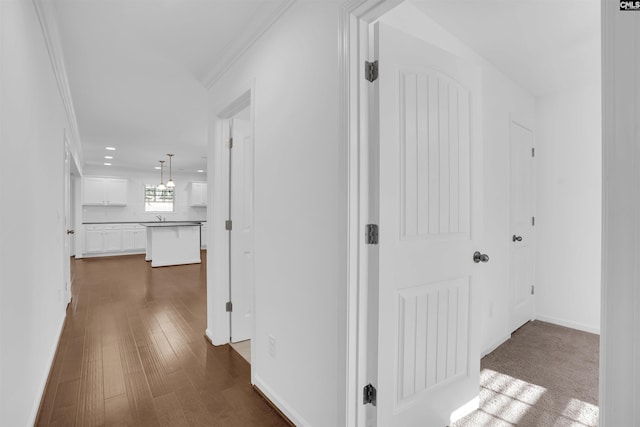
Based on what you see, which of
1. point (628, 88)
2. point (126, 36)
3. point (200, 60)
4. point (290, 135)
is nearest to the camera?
point (628, 88)

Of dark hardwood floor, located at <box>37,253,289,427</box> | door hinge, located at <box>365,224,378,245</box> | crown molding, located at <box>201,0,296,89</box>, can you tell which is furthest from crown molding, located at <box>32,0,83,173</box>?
dark hardwood floor, located at <box>37,253,289,427</box>

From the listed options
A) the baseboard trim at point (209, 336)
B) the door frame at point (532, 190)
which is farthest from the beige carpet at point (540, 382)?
the baseboard trim at point (209, 336)

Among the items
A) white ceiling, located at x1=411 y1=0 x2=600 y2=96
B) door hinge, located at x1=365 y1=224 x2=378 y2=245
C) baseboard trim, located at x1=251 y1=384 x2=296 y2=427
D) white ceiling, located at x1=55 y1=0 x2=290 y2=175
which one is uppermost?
white ceiling, located at x1=55 y1=0 x2=290 y2=175

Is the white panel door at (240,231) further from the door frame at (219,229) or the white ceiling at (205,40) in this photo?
the white ceiling at (205,40)

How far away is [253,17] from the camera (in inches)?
80.2

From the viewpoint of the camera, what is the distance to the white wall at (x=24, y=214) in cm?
125

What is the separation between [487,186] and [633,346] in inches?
85.1

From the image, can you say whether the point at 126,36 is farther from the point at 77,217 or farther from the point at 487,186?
the point at 77,217

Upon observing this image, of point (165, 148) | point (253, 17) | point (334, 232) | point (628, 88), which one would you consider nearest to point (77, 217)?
point (165, 148)

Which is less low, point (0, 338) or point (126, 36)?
point (126, 36)

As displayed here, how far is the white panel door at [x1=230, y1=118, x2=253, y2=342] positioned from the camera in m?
2.84

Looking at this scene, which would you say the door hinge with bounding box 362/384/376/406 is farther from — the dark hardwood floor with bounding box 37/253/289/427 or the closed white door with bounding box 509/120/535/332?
the closed white door with bounding box 509/120/535/332

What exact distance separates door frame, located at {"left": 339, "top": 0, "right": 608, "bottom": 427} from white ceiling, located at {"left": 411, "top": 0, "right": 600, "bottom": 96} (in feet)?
2.74

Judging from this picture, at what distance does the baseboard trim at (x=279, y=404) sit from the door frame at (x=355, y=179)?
1.43 ft
